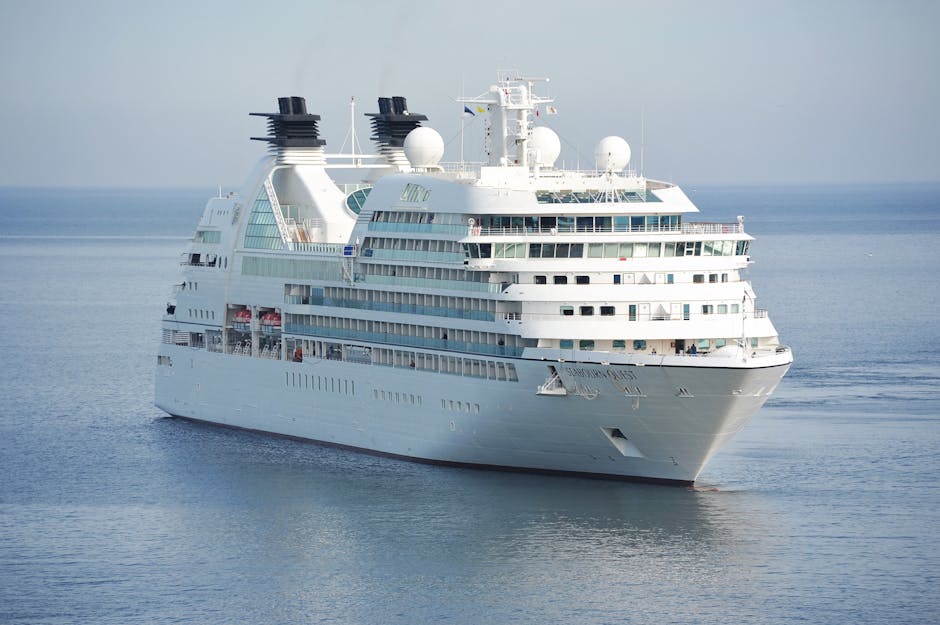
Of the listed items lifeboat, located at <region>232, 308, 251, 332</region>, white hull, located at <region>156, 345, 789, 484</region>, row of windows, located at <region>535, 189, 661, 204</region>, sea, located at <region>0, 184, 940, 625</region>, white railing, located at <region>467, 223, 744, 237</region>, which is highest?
row of windows, located at <region>535, 189, 661, 204</region>

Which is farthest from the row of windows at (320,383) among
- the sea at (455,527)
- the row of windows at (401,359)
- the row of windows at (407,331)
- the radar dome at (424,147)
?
the radar dome at (424,147)

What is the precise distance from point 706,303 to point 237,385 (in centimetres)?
2090

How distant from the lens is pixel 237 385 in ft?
214

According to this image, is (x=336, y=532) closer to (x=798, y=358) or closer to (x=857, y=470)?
(x=857, y=470)

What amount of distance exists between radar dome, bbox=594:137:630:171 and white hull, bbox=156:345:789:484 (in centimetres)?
862

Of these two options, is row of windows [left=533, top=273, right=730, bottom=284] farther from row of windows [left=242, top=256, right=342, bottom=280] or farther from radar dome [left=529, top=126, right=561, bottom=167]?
row of windows [left=242, top=256, right=342, bottom=280]

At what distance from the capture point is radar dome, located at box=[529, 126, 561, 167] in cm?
5912

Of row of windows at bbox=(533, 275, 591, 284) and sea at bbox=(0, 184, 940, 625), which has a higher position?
row of windows at bbox=(533, 275, 591, 284)

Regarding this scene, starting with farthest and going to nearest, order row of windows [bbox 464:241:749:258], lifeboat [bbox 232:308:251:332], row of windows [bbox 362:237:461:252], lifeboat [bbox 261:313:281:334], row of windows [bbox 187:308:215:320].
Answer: row of windows [bbox 187:308:215:320]
lifeboat [bbox 232:308:251:332]
lifeboat [bbox 261:313:281:334]
row of windows [bbox 362:237:461:252]
row of windows [bbox 464:241:749:258]

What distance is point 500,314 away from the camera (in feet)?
174

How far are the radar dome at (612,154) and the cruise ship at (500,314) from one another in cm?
7

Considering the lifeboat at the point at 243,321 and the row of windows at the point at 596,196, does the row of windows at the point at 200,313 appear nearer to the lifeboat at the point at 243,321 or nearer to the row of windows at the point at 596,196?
the lifeboat at the point at 243,321

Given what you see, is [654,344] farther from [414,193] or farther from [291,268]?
[291,268]

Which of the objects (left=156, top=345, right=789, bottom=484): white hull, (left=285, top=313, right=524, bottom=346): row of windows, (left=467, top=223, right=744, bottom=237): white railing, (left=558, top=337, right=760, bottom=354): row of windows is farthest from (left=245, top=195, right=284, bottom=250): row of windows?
(left=558, top=337, right=760, bottom=354): row of windows
